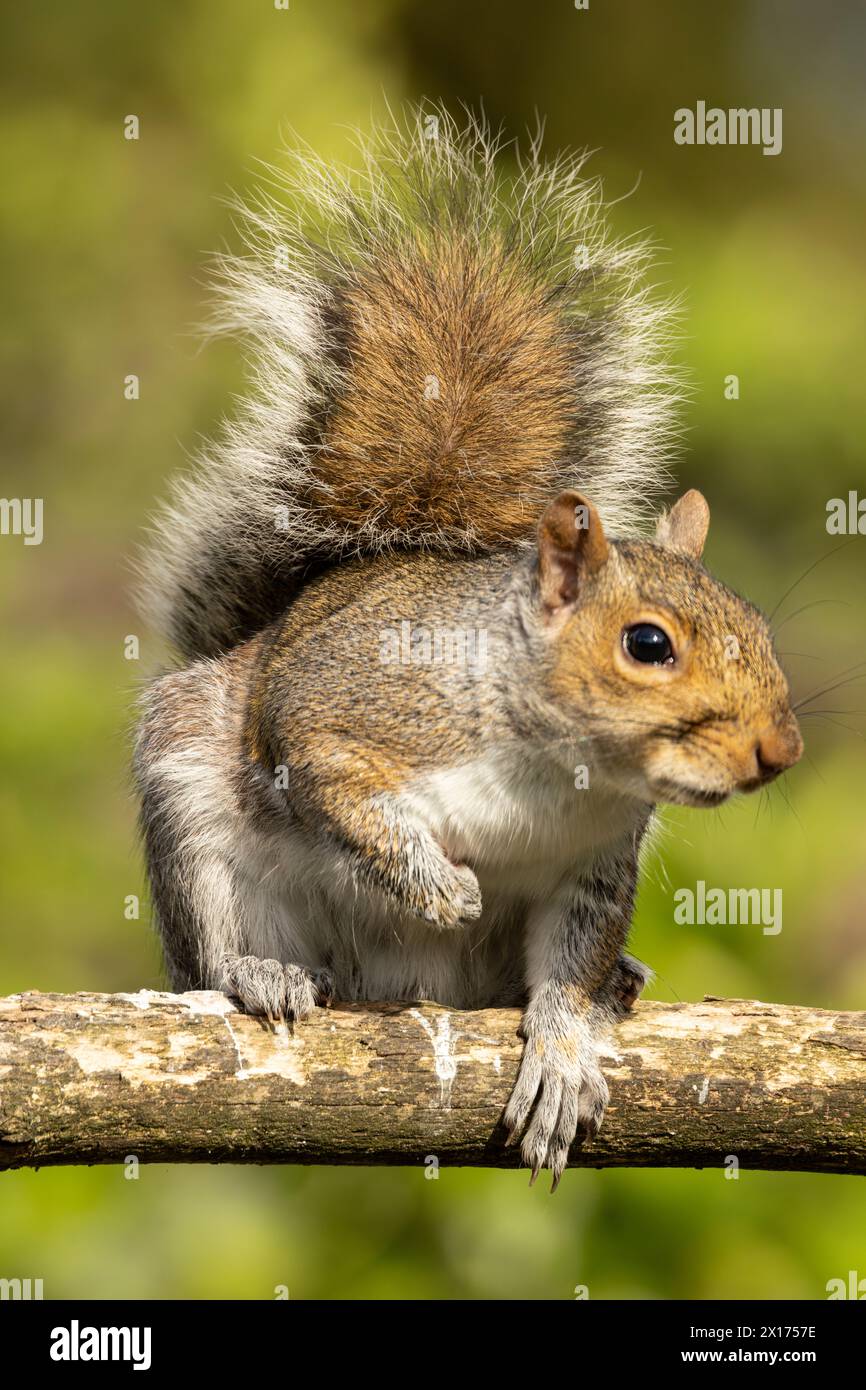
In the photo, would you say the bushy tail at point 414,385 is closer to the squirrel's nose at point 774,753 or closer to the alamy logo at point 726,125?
the squirrel's nose at point 774,753

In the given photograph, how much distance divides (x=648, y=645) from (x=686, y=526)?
0.42 metres

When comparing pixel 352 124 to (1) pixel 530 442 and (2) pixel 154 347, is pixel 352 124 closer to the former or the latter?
(2) pixel 154 347

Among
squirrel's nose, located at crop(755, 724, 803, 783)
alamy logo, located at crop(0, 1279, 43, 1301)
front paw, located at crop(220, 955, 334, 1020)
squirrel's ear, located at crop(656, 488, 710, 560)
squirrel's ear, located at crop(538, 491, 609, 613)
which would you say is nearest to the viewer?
squirrel's nose, located at crop(755, 724, 803, 783)

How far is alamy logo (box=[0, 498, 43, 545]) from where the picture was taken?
4250 mm

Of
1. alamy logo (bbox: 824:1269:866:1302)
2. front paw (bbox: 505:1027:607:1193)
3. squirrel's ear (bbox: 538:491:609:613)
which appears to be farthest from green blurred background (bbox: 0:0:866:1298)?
squirrel's ear (bbox: 538:491:609:613)

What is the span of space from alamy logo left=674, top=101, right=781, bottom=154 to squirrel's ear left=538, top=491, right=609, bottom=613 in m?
2.60

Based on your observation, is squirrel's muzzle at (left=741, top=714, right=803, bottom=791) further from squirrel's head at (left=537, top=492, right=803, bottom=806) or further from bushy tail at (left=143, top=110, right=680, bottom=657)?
bushy tail at (left=143, top=110, right=680, bottom=657)

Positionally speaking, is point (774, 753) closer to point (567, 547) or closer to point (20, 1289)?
point (567, 547)

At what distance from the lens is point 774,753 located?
1.94 m

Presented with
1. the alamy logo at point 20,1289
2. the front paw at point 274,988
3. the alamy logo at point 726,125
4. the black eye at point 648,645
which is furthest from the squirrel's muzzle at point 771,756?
the alamy logo at point 726,125

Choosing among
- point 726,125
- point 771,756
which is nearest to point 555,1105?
point 771,756

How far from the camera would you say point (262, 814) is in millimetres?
2498

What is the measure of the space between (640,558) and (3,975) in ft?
6.13

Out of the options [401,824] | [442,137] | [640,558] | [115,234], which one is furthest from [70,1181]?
[115,234]
